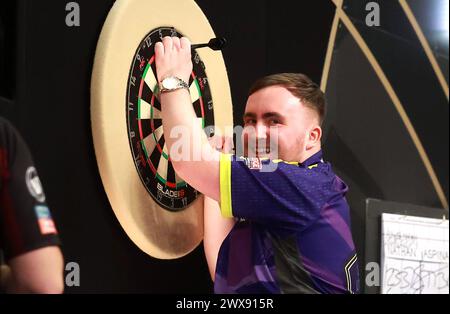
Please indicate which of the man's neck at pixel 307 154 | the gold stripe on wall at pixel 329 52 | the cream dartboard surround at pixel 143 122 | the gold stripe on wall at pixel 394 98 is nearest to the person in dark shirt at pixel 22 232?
the cream dartboard surround at pixel 143 122

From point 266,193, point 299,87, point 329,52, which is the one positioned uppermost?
point 329,52

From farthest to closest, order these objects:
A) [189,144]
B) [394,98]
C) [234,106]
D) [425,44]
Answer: [425,44] → [394,98] → [234,106] → [189,144]

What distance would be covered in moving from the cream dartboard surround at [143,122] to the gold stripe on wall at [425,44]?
1.34 meters

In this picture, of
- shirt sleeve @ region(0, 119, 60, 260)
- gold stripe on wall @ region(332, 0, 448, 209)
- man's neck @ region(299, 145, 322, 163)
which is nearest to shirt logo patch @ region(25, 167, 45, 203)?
shirt sleeve @ region(0, 119, 60, 260)

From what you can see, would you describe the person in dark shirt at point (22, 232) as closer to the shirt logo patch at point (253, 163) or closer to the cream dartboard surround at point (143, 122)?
the cream dartboard surround at point (143, 122)

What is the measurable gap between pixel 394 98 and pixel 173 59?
1474mm

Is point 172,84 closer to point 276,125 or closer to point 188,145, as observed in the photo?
point 188,145

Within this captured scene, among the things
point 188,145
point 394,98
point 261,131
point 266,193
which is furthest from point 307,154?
point 394,98

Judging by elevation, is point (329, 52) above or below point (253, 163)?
above

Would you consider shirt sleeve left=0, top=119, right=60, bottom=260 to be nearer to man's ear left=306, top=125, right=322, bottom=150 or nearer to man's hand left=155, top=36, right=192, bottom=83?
man's hand left=155, top=36, right=192, bottom=83

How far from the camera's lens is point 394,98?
2.87 meters

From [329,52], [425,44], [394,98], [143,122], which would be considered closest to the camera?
[143,122]

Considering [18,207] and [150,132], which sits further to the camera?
[150,132]
